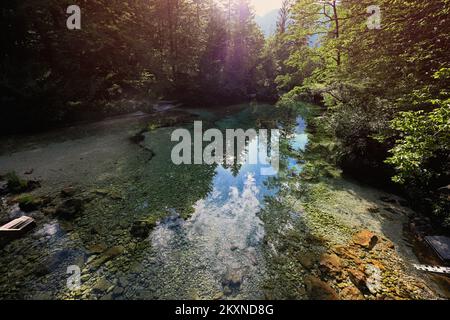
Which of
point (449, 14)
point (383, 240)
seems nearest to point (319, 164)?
point (383, 240)

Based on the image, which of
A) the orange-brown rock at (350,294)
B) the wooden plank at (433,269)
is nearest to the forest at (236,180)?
the orange-brown rock at (350,294)

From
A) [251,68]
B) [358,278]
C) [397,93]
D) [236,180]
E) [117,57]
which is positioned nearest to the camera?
[358,278]

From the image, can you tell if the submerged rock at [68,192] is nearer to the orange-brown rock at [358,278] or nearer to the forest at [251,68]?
the orange-brown rock at [358,278]

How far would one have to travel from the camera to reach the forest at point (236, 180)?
403 centimetres

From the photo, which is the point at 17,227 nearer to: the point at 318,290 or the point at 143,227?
the point at 143,227

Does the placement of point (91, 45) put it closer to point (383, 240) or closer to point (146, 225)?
point (146, 225)

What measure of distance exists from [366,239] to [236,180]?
4.17 meters

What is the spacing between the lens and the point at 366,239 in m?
4.96

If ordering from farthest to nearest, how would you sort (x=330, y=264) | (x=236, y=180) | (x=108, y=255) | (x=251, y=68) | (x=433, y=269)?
1. (x=251, y=68)
2. (x=236, y=180)
3. (x=108, y=255)
4. (x=330, y=264)
5. (x=433, y=269)

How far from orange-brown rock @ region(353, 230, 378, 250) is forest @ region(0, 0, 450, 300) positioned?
35 millimetres

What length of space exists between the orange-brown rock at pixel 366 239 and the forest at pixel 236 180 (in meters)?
0.04

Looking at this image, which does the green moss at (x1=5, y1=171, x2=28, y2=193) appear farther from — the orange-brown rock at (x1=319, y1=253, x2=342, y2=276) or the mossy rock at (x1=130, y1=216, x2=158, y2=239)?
the orange-brown rock at (x1=319, y1=253, x2=342, y2=276)

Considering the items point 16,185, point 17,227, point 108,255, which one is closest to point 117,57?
point 16,185
